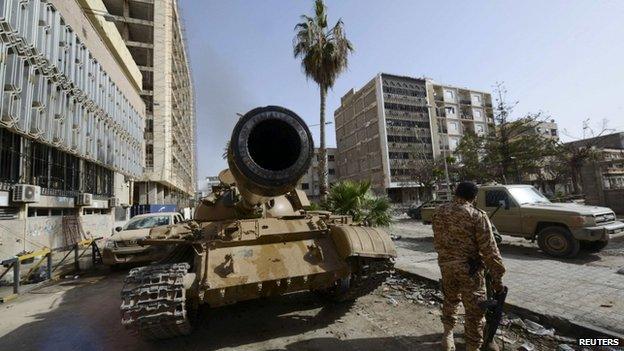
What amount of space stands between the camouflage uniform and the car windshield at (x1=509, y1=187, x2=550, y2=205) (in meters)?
6.79

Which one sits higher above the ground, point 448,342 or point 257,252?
point 257,252

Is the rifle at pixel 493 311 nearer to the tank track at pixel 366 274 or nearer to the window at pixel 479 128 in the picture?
the tank track at pixel 366 274

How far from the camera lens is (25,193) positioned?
410 inches

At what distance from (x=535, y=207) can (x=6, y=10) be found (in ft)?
48.2

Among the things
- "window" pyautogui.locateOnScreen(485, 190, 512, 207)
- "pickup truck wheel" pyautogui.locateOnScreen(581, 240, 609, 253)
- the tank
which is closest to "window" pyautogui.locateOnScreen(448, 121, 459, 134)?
"window" pyautogui.locateOnScreen(485, 190, 512, 207)

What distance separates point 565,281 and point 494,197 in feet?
12.7

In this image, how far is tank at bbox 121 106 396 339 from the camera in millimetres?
3275

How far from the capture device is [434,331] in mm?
4047

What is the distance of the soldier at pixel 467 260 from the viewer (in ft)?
10.4

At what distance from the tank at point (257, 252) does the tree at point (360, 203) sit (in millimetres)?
6223

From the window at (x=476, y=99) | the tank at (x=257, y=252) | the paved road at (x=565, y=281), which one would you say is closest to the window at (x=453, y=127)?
the window at (x=476, y=99)

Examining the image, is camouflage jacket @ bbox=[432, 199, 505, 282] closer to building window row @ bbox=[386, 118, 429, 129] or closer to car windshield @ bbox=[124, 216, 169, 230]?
car windshield @ bbox=[124, 216, 169, 230]

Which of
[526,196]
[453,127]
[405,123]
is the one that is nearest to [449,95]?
[453,127]

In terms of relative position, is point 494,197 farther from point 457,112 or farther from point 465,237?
point 457,112
